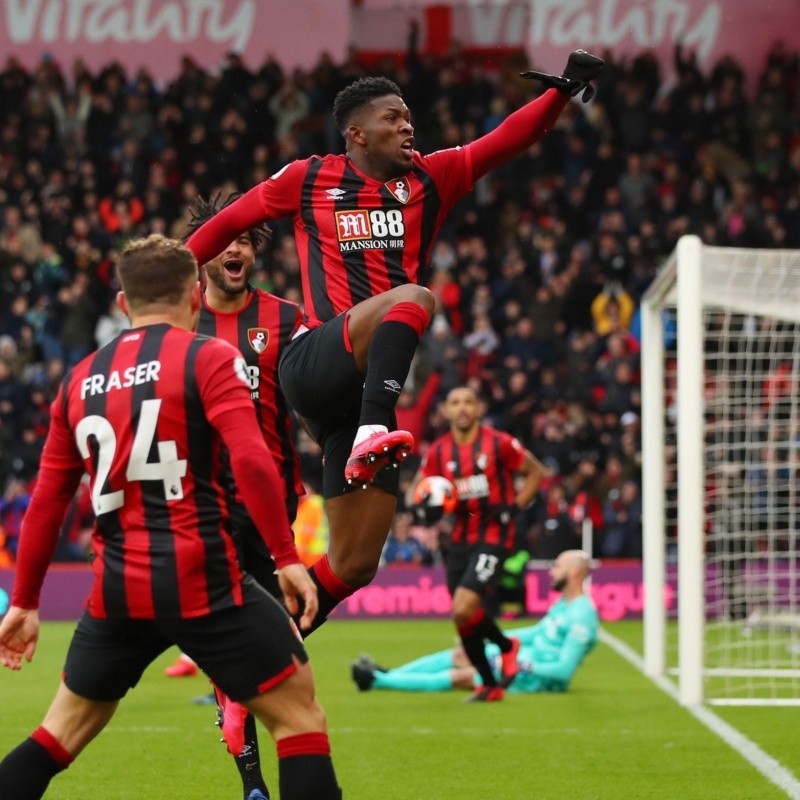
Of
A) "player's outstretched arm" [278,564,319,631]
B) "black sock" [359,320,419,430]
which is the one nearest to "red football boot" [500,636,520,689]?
"black sock" [359,320,419,430]

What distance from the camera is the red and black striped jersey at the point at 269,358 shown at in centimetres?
675

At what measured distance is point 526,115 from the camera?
20.0 feet

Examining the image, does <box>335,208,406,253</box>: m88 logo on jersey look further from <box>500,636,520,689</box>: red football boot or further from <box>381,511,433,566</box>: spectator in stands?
<box>381,511,433,566</box>: spectator in stands

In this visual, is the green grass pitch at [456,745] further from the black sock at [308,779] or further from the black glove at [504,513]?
the black sock at [308,779]

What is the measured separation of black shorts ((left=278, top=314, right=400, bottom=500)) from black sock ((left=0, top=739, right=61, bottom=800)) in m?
1.97

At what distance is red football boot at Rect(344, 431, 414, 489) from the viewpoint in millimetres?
5391

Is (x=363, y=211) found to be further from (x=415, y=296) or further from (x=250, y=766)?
(x=250, y=766)

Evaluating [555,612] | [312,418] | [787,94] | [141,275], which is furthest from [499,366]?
[141,275]

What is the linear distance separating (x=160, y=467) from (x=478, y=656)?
A: 6.61 metres

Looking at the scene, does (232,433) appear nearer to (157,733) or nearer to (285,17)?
(157,733)

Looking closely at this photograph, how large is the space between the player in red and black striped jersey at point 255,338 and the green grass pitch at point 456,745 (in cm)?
98

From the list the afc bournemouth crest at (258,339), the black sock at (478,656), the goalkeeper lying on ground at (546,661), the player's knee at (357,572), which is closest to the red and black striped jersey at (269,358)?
the afc bournemouth crest at (258,339)

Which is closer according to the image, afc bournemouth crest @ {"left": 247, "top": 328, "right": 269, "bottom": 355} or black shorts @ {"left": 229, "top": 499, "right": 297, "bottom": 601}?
black shorts @ {"left": 229, "top": 499, "right": 297, "bottom": 601}

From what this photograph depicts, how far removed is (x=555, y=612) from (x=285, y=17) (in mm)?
15406
